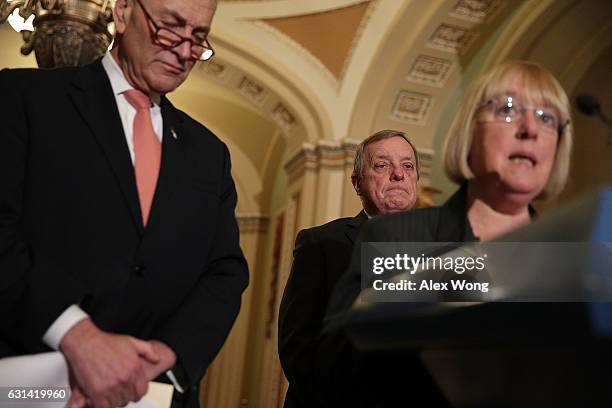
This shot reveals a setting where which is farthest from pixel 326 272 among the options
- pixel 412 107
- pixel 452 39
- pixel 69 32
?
pixel 412 107

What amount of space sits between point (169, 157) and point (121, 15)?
1.28 feet

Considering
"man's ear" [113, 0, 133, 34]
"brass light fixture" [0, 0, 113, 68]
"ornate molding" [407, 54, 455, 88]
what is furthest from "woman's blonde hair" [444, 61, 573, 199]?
"ornate molding" [407, 54, 455, 88]

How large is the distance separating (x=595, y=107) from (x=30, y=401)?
129cm

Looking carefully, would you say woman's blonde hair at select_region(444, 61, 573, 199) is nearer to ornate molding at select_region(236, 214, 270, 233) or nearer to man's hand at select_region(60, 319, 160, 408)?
man's hand at select_region(60, 319, 160, 408)

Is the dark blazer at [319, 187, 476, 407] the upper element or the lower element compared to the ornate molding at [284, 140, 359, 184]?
lower

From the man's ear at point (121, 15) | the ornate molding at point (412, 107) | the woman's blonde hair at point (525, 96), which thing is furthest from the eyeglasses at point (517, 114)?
the ornate molding at point (412, 107)

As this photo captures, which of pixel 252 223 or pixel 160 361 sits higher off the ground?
pixel 252 223

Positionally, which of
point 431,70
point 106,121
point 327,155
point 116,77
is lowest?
point 106,121

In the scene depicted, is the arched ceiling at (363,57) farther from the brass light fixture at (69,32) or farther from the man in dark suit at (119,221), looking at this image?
the man in dark suit at (119,221)

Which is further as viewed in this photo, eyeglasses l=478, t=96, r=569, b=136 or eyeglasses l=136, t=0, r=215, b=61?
eyeglasses l=136, t=0, r=215, b=61

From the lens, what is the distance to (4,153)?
162 centimetres

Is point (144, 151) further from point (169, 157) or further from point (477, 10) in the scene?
point (477, 10)

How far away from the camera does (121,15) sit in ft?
6.11

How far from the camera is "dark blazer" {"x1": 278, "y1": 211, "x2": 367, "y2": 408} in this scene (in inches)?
70.2
